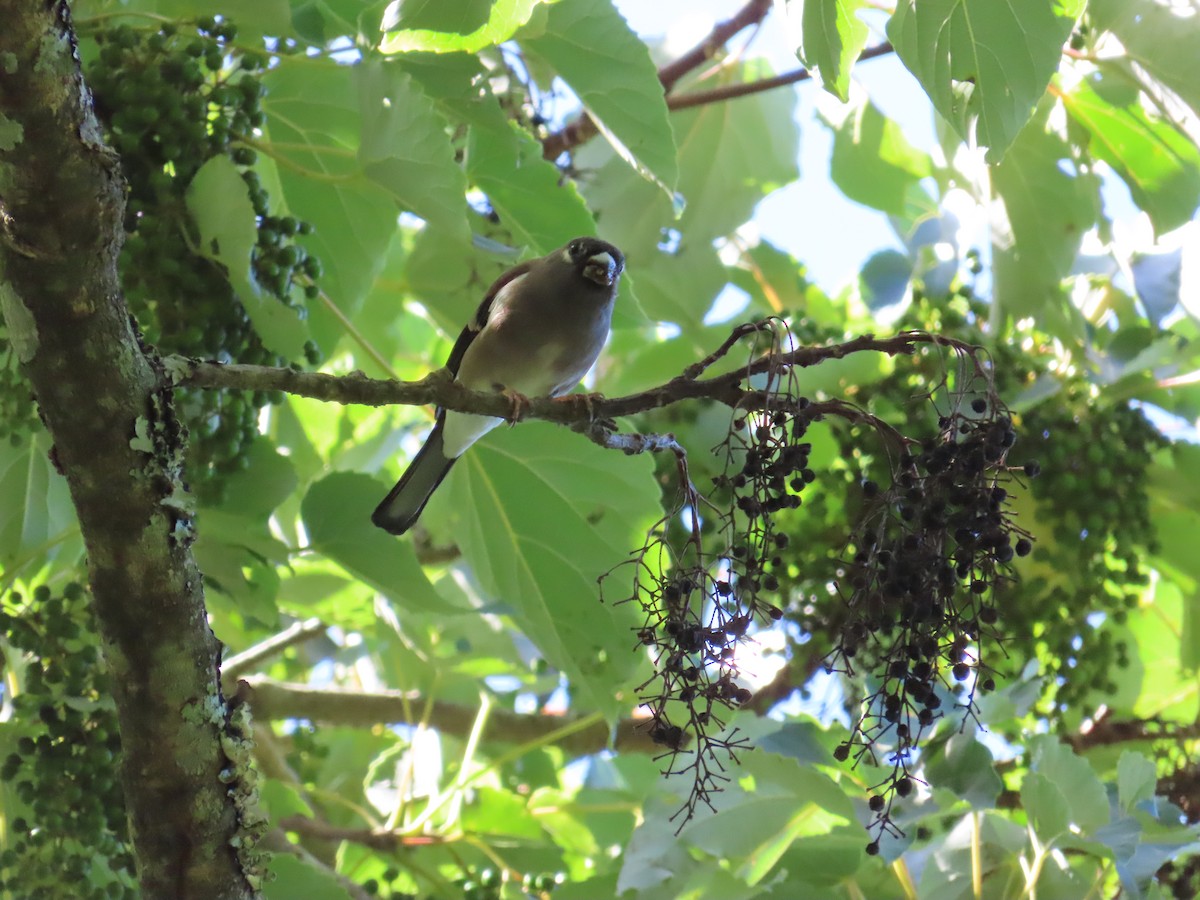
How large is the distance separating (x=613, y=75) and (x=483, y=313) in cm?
83

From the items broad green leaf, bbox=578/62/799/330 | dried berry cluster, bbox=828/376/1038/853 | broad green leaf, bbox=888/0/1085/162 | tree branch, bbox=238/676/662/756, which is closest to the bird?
broad green leaf, bbox=578/62/799/330

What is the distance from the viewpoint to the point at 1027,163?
9.86 feet

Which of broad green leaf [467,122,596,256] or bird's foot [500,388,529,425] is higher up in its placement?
broad green leaf [467,122,596,256]

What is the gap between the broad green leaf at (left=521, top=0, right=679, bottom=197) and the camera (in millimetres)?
2275

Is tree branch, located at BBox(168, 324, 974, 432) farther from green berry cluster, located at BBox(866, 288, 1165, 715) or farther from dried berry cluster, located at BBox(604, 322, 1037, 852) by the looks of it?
green berry cluster, located at BBox(866, 288, 1165, 715)

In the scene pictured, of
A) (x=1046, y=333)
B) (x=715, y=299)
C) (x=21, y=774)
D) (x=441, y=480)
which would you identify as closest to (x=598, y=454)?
(x=441, y=480)

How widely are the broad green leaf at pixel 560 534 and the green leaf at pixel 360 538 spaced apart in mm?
258

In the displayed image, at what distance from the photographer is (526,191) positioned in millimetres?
2504

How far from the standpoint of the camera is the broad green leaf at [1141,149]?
2838mm

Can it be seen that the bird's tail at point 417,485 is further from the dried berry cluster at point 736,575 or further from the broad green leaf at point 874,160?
the broad green leaf at point 874,160

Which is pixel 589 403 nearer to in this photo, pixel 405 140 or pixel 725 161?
pixel 405 140

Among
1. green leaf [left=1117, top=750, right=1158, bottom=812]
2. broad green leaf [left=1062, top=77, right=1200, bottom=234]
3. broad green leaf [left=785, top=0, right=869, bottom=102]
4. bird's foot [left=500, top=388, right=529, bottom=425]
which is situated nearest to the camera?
bird's foot [left=500, top=388, right=529, bottom=425]

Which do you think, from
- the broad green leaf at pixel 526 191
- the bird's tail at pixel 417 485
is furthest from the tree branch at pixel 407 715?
the broad green leaf at pixel 526 191

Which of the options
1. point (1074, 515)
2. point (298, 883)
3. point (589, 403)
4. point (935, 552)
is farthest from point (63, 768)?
point (1074, 515)
